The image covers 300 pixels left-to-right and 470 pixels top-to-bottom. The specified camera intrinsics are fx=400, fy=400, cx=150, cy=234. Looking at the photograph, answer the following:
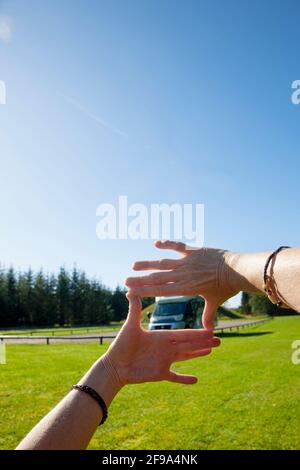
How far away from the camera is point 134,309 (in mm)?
2105

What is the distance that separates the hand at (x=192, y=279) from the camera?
1.97 m

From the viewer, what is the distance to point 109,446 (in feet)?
22.8

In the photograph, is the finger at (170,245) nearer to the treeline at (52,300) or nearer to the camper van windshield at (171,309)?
the camper van windshield at (171,309)

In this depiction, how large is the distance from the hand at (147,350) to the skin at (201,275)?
15 cm

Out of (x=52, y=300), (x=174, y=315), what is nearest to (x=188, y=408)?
(x=174, y=315)

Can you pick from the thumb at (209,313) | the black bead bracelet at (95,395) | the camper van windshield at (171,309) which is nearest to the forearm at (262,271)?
the thumb at (209,313)

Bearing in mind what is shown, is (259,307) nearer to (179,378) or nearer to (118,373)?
(179,378)

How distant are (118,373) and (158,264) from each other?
0.61 meters

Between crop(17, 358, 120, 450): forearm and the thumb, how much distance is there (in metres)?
0.61

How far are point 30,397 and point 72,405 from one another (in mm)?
10412

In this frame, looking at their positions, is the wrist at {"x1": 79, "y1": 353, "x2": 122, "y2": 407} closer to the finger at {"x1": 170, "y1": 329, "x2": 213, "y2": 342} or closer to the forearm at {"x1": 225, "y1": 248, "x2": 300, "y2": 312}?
the finger at {"x1": 170, "y1": 329, "x2": 213, "y2": 342}

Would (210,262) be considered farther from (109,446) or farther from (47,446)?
(109,446)

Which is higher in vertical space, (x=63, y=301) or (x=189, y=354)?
(x=189, y=354)

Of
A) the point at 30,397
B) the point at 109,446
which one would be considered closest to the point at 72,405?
the point at 109,446
